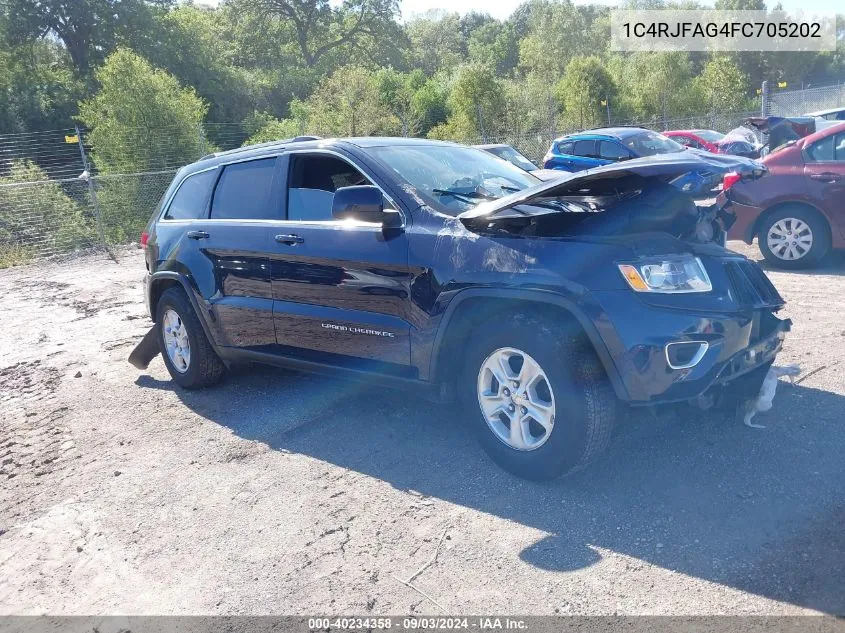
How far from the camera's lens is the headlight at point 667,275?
11.1 feet

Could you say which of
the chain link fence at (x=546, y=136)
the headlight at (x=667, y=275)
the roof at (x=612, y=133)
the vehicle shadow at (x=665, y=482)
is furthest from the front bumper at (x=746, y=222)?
the chain link fence at (x=546, y=136)

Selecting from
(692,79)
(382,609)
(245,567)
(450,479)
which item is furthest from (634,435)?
(692,79)

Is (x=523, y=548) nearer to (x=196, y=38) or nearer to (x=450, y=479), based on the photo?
(x=450, y=479)

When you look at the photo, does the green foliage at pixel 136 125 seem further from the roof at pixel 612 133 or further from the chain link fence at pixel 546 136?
the roof at pixel 612 133

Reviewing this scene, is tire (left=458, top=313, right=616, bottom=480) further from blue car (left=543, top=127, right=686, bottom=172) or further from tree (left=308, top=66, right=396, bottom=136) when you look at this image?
tree (left=308, top=66, right=396, bottom=136)

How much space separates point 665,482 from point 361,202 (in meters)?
2.10

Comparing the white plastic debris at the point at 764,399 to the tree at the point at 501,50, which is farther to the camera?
the tree at the point at 501,50

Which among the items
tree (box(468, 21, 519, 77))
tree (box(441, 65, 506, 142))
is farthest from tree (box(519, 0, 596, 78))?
tree (box(441, 65, 506, 142))

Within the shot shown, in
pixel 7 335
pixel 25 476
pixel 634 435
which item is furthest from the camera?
pixel 7 335

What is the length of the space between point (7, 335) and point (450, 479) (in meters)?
6.77

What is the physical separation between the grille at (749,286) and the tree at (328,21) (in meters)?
54.8

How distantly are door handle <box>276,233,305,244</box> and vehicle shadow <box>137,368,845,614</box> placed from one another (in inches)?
47.2

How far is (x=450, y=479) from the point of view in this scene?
3.92 meters

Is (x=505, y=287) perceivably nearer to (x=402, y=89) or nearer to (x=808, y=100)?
(x=808, y=100)
